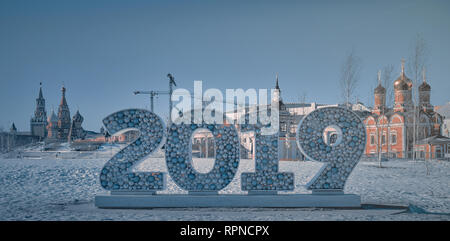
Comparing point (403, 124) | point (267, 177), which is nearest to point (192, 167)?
point (267, 177)

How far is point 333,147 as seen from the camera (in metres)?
8.67

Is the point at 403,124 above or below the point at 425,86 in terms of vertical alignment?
below

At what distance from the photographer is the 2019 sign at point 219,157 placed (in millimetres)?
8531

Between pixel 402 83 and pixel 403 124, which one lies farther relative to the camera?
pixel 402 83

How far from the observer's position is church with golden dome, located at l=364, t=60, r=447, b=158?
1411 inches

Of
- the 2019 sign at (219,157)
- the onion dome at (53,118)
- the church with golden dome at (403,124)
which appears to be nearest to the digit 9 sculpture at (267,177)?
the 2019 sign at (219,157)

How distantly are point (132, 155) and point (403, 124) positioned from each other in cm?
3463

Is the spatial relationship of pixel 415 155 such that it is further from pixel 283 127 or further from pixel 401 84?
pixel 283 127

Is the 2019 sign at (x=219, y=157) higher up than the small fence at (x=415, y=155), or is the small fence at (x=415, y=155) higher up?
the 2019 sign at (x=219, y=157)

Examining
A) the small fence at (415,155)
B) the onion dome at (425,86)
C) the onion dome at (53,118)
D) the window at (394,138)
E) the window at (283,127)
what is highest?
the onion dome at (425,86)

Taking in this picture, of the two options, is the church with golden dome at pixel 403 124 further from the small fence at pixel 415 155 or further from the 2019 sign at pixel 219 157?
the 2019 sign at pixel 219 157

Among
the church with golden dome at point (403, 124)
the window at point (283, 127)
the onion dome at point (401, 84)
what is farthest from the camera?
the window at point (283, 127)

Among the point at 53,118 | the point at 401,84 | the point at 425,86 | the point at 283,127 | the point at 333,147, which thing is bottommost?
the point at 333,147
